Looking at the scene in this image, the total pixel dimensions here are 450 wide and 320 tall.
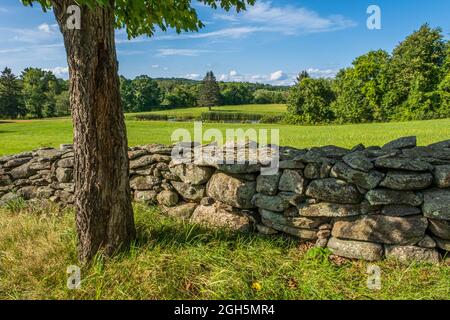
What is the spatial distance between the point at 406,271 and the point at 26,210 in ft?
19.7

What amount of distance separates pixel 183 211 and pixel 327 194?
7.58 feet

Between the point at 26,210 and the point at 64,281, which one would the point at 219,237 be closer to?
the point at 64,281

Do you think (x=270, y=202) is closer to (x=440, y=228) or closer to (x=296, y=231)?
(x=296, y=231)

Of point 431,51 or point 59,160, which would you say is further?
point 431,51

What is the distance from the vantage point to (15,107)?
34812 millimetres

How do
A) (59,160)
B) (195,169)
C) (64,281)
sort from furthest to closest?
1. (59,160)
2. (195,169)
3. (64,281)

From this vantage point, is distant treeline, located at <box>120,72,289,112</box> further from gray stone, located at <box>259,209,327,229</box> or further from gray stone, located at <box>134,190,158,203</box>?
gray stone, located at <box>259,209,327,229</box>

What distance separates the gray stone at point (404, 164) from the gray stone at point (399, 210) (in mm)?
499

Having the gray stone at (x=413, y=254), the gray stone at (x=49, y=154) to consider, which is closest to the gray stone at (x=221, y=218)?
the gray stone at (x=413, y=254)

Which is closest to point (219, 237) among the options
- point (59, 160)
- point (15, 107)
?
point (59, 160)

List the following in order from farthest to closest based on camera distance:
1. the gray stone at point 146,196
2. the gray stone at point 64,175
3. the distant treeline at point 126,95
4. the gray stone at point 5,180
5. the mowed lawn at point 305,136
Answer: the distant treeline at point 126,95 → the mowed lawn at point 305,136 → the gray stone at point 5,180 → the gray stone at point 64,175 → the gray stone at point 146,196

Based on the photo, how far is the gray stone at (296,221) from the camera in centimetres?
425

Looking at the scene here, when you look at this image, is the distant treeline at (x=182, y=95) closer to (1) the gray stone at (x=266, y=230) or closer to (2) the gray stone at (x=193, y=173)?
(2) the gray stone at (x=193, y=173)

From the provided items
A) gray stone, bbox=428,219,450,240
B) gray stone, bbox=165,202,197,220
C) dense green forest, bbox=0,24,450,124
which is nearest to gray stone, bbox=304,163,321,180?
gray stone, bbox=428,219,450,240
